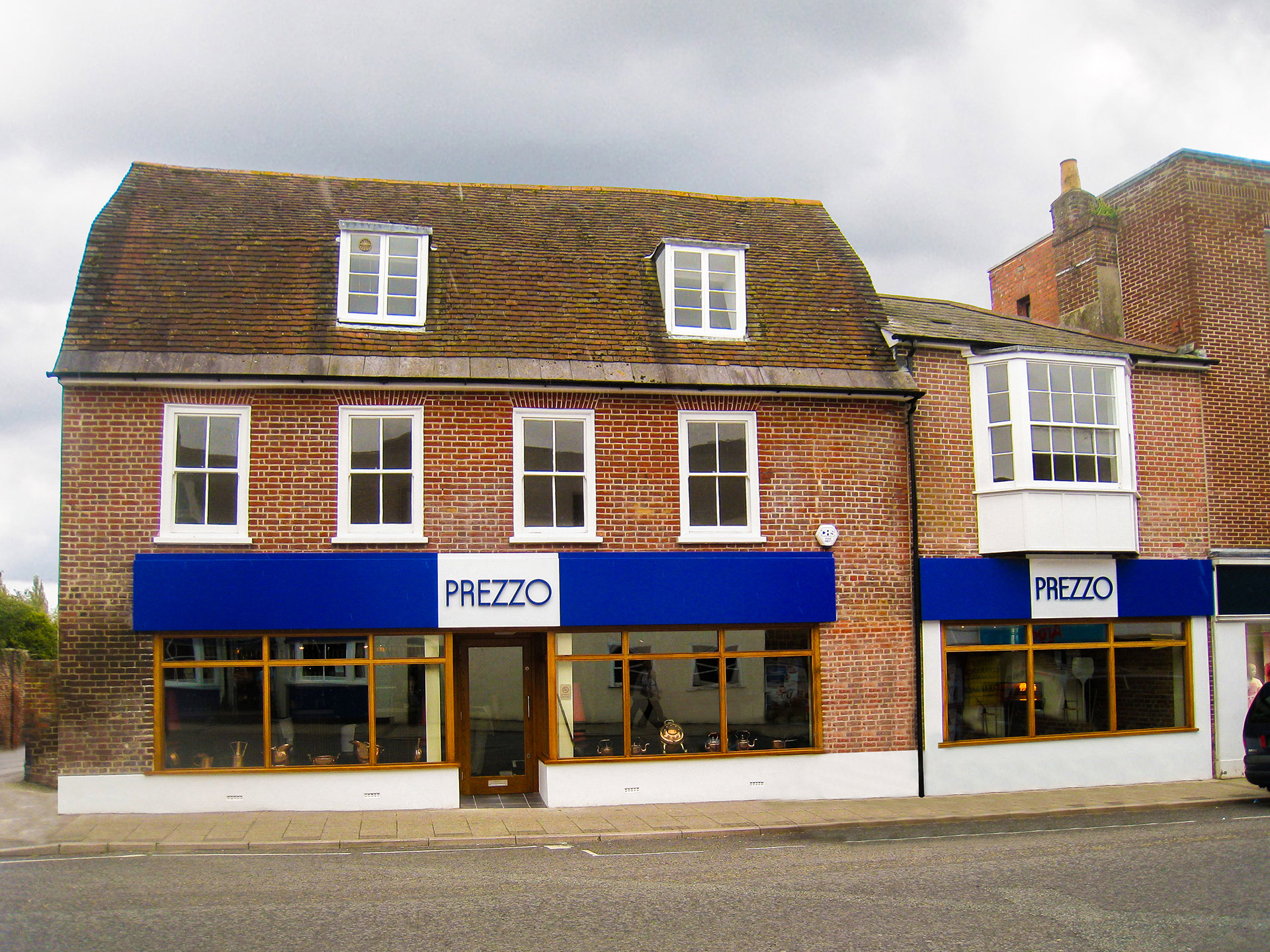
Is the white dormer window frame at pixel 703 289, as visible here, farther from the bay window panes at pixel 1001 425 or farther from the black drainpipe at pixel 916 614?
the bay window panes at pixel 1001 425

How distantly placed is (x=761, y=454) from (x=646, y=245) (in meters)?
4.06

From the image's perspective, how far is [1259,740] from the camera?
13.4m

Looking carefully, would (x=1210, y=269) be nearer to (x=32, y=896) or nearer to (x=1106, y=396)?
(x=1106, y=396)

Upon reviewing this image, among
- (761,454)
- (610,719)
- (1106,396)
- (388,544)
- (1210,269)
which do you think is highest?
(1210,269)

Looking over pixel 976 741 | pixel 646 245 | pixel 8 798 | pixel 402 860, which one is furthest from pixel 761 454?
pixel 8 798

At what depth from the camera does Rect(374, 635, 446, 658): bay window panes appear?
13.3 metres

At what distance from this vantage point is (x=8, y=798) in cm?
1308

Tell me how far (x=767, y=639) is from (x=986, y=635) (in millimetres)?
3361

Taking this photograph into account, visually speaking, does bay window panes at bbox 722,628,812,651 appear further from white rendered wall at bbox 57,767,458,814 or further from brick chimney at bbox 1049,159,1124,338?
brick chimney at bbox 1049,159,1124,338

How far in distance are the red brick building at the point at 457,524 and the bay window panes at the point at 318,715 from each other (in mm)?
35

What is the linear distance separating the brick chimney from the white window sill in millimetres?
15338

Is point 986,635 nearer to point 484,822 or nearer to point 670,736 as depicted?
point 670,736

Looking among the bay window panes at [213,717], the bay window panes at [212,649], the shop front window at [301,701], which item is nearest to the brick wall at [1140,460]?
the shop front window at [301,701]

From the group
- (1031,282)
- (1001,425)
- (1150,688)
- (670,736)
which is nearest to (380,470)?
(670,736)
